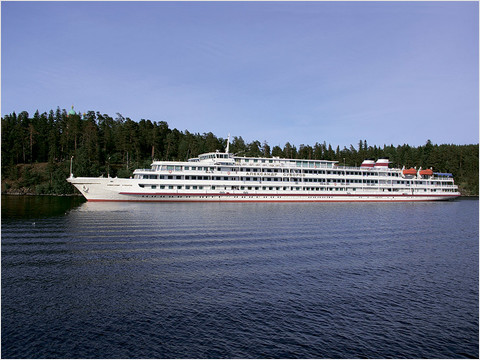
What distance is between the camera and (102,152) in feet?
408

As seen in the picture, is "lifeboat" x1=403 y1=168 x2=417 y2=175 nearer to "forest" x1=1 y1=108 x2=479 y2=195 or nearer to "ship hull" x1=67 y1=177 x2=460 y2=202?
"ship hull" x1=67 y1=177 x2=460 y2=202

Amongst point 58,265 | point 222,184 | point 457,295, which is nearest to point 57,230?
point 58,265

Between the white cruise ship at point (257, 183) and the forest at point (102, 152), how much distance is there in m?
46.0

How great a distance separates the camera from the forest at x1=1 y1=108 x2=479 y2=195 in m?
114

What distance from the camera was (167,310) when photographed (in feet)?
55.5

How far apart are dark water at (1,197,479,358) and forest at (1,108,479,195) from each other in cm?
8758

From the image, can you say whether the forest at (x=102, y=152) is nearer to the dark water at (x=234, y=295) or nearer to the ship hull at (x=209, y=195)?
the ship hull at (x=209, y=195)

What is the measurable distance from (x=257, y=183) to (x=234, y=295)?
56927 mm

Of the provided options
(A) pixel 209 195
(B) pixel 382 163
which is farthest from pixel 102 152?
(B) pixel 382 163

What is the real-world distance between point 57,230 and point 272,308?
2659 centimetres

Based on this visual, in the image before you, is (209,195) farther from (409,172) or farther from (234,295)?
(234,295)

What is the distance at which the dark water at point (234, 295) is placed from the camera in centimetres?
1412

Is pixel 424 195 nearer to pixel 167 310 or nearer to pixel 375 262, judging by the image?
pixel 375 262

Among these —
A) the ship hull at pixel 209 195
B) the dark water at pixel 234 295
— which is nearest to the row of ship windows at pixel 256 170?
the ship hull at pixel 209 195
